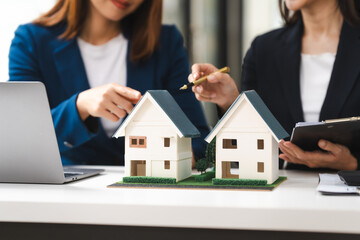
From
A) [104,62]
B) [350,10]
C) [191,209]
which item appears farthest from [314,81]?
[191,209]

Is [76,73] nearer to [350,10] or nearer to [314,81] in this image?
[314,81]

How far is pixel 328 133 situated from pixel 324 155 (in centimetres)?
15

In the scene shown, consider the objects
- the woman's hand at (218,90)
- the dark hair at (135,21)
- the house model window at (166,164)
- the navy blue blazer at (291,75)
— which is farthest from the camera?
the dark hair at (135,21)

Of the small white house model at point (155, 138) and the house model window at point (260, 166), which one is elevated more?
the small white house model at point (155, 138)

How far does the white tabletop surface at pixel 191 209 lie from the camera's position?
2.46 ft

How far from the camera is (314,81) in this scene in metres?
1.84

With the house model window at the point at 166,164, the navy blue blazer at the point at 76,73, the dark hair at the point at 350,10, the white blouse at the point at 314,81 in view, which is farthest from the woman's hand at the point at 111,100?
the dark hair at the point at 350,10

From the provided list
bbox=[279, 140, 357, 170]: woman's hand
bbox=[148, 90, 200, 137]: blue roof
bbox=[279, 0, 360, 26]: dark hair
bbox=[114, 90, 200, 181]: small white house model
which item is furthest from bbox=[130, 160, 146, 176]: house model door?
bbox=[279, 0, 360, 26]: dark hair

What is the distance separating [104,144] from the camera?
1.78 m

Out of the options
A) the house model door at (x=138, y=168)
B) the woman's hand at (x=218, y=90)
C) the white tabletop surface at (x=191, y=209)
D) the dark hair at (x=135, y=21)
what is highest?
the dark hair at (x=135, y=21)

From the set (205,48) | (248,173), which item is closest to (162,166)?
(248,173)

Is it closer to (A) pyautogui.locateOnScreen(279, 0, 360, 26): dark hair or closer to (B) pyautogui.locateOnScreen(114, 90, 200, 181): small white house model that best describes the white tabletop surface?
(B) pyautogui.locateOnScreen(114, 90, 200, 181): small white house model

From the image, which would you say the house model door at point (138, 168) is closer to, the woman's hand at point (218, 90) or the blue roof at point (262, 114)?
the blue roof at point (262, 114)

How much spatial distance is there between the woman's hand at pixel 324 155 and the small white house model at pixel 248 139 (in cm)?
Result: 20
